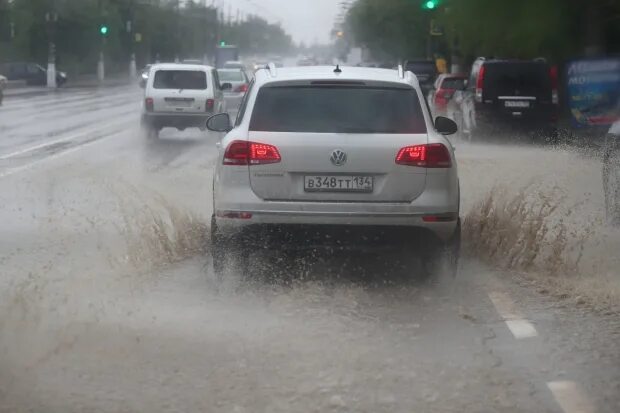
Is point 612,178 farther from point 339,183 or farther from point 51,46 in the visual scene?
point 51,46

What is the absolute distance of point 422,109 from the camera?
787cm

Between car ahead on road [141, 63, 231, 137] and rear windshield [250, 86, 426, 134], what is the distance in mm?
16218

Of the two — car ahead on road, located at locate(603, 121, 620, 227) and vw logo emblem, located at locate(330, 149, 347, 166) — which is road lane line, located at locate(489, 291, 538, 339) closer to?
vw logo emblem, located at locate(330, 149, 347, 166)

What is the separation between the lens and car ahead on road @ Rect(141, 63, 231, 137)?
2420cm

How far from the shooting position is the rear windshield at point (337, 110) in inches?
303

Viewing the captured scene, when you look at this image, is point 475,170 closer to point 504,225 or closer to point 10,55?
point 504,225

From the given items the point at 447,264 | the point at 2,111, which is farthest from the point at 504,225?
the point at 2,111

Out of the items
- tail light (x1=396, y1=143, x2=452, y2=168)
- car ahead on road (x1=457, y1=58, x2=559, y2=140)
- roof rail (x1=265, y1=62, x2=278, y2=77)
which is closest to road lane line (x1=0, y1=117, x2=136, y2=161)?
car ahead on road (x1=457, y1=58, x2=559, y2=140)

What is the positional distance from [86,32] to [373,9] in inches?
2609

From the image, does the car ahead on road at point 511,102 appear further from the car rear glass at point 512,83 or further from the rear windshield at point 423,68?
the rear windshield at point 423,68

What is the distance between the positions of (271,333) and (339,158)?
5.24ft

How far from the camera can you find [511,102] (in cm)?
2392

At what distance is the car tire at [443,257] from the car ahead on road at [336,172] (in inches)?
0.8

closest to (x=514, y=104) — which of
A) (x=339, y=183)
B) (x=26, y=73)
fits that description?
(x=339, y=183)
